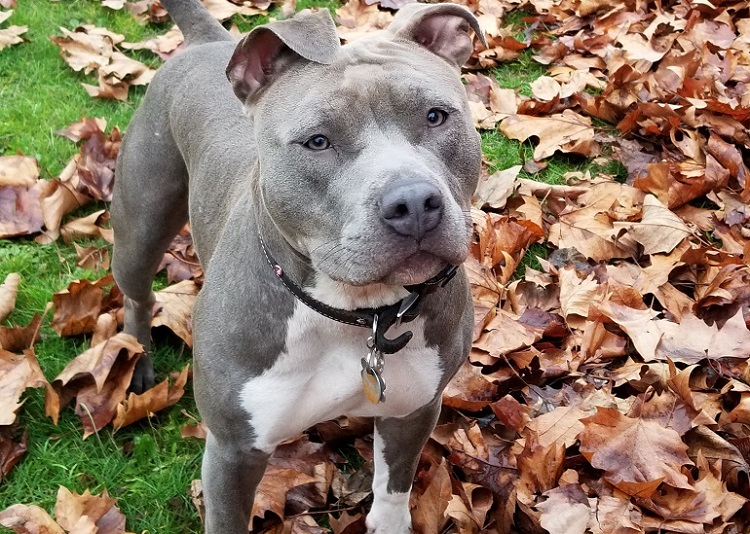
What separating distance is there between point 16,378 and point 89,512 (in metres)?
0.75

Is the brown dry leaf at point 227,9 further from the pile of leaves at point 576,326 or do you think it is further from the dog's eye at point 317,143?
the dog's eye at point 317,143

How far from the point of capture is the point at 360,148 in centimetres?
231

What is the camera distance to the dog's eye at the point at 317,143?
2.34 m

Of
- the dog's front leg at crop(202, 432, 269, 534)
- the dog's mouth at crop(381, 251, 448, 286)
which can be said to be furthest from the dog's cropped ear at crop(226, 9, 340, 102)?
the dog's front leg at crop(202, 432, 269, 534)

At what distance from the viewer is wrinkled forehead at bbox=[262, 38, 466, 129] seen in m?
2.36

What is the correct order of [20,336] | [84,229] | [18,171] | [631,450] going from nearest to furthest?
[631,450] < [20,336] < [84,229] < [18,171]

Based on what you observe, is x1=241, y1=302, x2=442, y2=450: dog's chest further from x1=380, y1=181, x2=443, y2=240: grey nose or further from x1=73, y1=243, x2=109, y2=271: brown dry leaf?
x1=73, y1=243, x2=109, y2=271: brown dry leaf

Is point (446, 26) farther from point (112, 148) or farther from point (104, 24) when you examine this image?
point (104, 24)

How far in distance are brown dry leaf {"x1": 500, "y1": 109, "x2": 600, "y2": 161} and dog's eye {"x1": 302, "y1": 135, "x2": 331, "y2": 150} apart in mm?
2748

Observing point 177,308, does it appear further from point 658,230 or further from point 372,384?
point 658,230

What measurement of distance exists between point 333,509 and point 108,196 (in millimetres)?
2328

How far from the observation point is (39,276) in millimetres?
4492

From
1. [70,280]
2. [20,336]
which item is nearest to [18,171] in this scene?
[70,280]

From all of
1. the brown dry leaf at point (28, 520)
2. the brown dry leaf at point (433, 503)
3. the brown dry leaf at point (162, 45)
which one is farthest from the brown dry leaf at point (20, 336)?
the brown dry leaf at point (162, 45)
